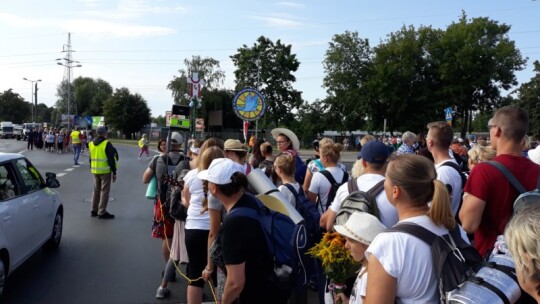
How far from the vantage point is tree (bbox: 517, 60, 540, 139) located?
6234 cm

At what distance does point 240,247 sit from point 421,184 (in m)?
1.17

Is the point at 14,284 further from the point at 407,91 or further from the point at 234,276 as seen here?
the point at 407,91

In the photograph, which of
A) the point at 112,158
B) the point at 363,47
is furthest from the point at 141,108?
the point at 112,158

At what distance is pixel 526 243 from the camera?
60.9 inches

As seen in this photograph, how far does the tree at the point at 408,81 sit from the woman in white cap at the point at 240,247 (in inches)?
1816

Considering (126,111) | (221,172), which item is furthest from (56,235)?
(126,111)

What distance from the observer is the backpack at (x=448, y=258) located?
201cm

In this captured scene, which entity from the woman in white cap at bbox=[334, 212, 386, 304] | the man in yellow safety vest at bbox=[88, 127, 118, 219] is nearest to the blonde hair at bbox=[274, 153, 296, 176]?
the woman in white cap at bbox=[334, 212, 386, 304]

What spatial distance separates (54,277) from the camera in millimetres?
6148

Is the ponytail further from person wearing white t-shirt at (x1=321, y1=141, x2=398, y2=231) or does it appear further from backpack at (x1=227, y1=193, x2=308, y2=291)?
person wearing white t-shirt at (x1=321, y1=141, x2=398, y2=231)

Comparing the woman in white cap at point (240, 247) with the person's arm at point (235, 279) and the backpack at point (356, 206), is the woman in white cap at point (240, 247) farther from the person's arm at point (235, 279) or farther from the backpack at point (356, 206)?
the backpack at point (356, 206)

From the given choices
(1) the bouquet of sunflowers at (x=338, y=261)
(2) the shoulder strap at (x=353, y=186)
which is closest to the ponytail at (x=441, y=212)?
(1) the bouquet of sunflowers at (x=338, y=261)

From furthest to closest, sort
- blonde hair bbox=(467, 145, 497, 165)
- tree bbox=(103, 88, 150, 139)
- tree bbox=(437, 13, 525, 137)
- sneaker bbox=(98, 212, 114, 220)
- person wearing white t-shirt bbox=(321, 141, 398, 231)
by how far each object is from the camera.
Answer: tree bbox=(103, 88, 150, 139), tree bbox=(437, 13, 525, 137), sneaker bbox=(98, 212, 114, 220), blonde hair bbox=(467, 145, 497, 165), person wearing white t-shirt bbox=(321, 141, 398, 231)

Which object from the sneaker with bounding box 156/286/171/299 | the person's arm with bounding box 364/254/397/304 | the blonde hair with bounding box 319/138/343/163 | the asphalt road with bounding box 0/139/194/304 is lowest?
the asphalt road with bounding box 0/139/194/304
